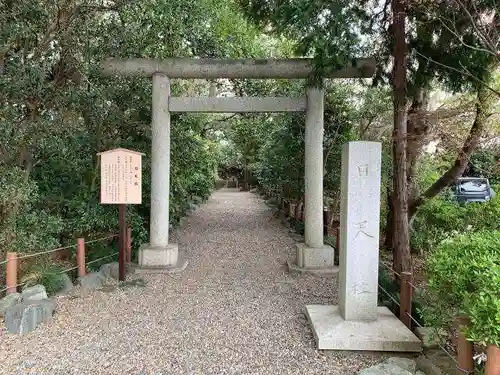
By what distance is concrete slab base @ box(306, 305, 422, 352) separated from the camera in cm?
362

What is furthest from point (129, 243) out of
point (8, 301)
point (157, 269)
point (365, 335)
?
point (365, 335)

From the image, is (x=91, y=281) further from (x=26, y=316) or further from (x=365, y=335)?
(x=365, y=335)

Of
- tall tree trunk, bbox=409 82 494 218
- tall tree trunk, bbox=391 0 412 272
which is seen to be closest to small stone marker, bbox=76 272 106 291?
tall tree trunk, bbox=391 0 412 272

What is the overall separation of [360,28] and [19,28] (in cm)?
442

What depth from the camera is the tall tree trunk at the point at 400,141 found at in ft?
17.4

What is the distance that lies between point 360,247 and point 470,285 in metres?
1.43

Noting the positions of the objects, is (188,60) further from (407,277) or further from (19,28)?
(407,277)

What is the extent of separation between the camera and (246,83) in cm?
874

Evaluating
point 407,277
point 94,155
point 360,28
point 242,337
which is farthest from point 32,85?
point 407,277

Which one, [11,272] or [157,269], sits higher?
[11,272]

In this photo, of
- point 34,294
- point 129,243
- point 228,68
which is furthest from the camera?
point 129,243

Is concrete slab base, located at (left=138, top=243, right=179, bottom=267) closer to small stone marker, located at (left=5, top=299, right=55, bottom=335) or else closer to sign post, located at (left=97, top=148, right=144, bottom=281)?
sign post, located at (left=97, top=148, right=144, bottom=281)

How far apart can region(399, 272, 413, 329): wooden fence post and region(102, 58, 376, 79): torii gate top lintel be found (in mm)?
3505

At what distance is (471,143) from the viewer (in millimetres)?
7117
